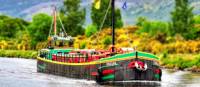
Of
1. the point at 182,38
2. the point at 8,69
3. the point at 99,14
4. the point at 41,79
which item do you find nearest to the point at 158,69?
the point at 41,79

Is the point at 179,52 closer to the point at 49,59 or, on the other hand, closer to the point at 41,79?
the point at 49,59

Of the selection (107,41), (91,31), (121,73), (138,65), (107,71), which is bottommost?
(121,73)

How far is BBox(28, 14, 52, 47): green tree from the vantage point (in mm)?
174000

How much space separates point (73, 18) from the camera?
176m

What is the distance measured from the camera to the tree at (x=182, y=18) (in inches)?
5694

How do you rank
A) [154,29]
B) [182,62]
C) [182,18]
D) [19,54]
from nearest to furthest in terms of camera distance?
[182,62], [182,18], [19,54], [154,29]

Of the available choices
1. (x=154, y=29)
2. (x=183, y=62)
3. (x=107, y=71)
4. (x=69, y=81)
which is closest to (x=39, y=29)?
(x=154, y=29)

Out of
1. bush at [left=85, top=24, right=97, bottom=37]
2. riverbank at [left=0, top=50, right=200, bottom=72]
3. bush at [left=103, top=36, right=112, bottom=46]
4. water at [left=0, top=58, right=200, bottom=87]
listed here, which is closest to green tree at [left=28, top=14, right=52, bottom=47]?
bush at [left=85, top=24, right=97, bottom=37]

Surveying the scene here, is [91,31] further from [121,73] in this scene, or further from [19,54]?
[121,73]

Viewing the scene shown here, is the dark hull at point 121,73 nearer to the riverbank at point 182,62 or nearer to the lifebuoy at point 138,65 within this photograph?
the lifebuoy at point 138,65

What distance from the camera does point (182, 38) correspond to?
140 m

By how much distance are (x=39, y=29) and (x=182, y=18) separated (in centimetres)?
4749

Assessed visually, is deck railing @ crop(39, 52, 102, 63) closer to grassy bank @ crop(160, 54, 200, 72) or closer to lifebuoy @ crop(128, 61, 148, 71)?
lifebuoy @ crop(128, 61, 148, 71)

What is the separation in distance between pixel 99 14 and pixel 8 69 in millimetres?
76222
